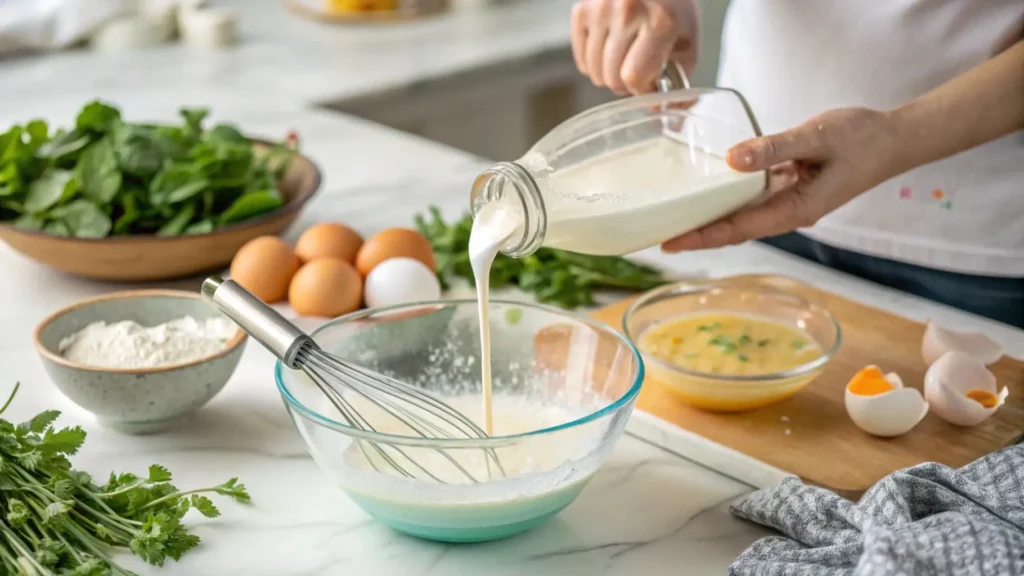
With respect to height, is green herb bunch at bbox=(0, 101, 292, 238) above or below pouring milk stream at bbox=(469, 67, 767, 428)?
below

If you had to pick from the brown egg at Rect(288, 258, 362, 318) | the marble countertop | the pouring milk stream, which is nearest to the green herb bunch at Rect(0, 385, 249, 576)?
the marble countertop

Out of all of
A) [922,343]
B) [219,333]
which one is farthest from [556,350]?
[922,343]

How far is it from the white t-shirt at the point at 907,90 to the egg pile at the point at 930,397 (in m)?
0.32

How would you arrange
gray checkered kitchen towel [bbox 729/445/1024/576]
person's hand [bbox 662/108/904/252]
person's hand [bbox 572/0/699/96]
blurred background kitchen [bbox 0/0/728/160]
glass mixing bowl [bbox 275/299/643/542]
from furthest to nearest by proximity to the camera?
blurred background kitchen [bbox 0/0/728/160] → person's hand [bbox 572/0/699/96] → person's hand [bbox 662/108/904/252] → glass mixing bowl [bbox 275/299/643/542] → gray checkered kitchen towel [bbox 729/445/1024/576]

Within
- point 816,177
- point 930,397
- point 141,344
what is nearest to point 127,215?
point 141,344

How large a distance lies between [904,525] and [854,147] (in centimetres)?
46

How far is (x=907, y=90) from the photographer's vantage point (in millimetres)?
1482

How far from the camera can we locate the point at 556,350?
1.16 m

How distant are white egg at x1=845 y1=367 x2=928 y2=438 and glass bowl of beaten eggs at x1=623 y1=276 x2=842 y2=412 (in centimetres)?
6

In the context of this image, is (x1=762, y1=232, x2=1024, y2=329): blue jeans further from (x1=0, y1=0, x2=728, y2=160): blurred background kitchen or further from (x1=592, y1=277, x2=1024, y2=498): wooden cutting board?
(x1=0, y1=0, x2=728, y2=160): blurred background kitchen

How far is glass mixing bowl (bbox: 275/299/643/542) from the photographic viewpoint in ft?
3.07

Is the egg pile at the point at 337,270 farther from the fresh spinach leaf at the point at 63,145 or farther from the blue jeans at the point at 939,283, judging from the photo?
the blue jeans at the point at 939,283

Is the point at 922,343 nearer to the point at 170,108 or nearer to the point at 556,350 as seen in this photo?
the point at 556,350

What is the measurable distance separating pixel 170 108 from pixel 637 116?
1.35m
